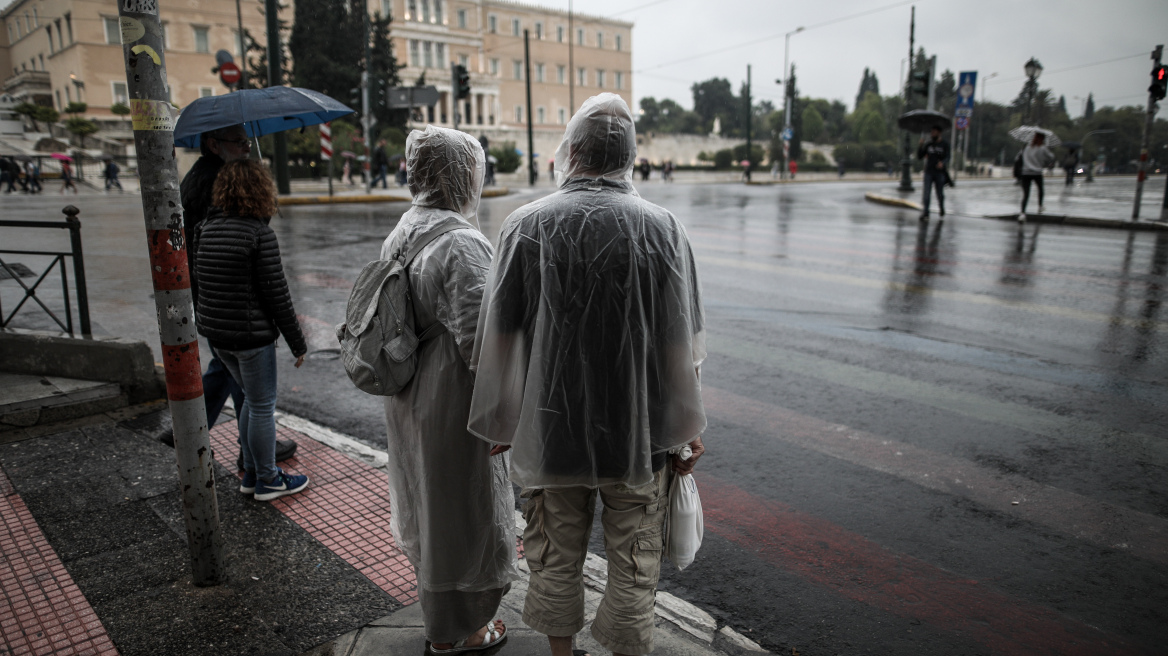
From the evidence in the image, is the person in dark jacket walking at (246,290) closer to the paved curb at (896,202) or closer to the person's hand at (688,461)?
the person's hand at (688,461)

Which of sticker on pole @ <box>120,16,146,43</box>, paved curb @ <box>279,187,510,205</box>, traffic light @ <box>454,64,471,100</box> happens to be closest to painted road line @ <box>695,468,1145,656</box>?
sticker on pole @ <box>120,16,146,43</box>

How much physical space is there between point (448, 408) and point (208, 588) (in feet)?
4.60

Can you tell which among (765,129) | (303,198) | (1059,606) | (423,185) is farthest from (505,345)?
(765,129)

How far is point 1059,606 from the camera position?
2779mm

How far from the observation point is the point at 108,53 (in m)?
56.5

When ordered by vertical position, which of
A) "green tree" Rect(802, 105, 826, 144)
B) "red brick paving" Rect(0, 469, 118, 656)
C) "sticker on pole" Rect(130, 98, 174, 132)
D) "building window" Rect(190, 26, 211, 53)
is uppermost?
"building window" Rect(190, 26, 211, 53)

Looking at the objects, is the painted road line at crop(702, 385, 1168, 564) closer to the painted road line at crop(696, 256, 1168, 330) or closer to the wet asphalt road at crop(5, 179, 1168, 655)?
the wet asphalt road at crop(5, 179, 1168, 655)

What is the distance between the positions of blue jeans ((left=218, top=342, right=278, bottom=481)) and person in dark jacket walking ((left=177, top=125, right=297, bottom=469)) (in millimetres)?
284

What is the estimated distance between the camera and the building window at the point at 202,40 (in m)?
60.9

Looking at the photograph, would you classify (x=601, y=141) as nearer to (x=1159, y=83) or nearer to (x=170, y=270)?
(x=170, y=270)

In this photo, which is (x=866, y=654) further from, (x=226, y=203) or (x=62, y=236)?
(x=62, y=236)

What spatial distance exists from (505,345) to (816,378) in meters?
3.89

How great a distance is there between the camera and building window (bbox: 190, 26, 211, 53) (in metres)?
60.9

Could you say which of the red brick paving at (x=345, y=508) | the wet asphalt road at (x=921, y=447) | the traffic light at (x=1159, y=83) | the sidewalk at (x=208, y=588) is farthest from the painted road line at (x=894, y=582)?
the traffic light at (x=1159, y=83)
